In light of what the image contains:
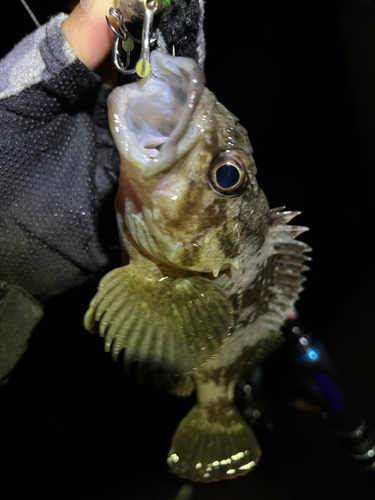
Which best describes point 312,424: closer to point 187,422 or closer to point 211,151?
point 187,422

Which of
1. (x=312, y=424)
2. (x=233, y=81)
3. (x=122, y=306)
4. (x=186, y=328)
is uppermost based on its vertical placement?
(x=233, y=81)

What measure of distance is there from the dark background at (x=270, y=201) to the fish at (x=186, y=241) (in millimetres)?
443

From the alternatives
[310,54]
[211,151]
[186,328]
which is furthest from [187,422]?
[310,54]

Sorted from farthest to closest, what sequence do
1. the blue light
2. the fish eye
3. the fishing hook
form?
the blue light < the fish eye < the fishing hook

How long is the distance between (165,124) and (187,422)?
1.16 m

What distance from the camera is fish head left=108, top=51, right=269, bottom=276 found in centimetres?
78

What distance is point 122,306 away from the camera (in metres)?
0.98

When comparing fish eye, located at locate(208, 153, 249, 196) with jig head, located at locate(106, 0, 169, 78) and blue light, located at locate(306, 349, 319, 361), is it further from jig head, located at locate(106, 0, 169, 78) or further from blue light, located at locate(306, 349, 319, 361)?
blue light, located at locate(306, 349, 319, 361)

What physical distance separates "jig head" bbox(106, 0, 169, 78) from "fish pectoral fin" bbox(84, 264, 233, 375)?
53cm

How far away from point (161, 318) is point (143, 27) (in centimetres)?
73

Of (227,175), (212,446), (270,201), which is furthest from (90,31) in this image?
(212,446)

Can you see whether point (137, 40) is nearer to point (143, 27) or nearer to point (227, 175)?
point (143, 27)

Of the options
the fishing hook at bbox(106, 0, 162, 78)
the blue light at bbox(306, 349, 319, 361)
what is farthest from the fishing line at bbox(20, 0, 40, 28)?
the blue light at bbox(306, 349, 319, 361)

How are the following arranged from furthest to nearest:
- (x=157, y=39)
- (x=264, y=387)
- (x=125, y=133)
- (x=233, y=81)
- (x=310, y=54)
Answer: (x=264, y=387)
(x=310, y=54)
(x=233, y=81)
(x=157, y=39)
(x=125, y=133)
